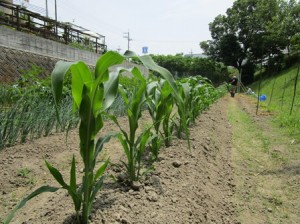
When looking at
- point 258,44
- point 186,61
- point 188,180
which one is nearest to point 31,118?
point 188,180

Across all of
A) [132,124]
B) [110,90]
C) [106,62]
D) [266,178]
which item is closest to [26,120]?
[132,124]

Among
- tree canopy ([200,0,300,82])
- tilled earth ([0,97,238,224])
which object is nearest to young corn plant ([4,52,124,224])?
tilled earth ([0,97,238,224])

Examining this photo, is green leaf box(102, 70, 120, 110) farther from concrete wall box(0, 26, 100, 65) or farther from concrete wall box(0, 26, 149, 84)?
concrete wall box(0, 26, 100, 65)

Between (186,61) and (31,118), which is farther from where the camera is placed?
(186,61)

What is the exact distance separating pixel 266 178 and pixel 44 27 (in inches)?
473

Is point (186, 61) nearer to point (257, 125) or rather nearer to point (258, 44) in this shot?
point (258, 44)

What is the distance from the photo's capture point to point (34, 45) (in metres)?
8.52

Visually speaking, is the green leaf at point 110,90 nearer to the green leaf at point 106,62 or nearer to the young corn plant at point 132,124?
the green leaf at point 106,62

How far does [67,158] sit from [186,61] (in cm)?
3033

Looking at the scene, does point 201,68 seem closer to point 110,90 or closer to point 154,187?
point 154,187

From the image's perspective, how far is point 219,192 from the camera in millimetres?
2309

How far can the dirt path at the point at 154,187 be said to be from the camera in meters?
1.57

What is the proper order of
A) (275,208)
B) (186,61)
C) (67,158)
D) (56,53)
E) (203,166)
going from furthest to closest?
(186,61) < (56,53) < (67,158) < (203,166) < (275,208)

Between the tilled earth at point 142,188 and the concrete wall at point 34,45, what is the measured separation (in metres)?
5.29
